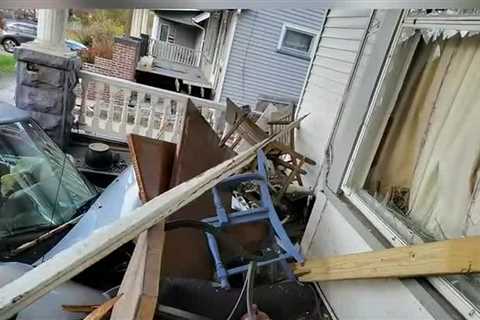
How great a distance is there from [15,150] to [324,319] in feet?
8.05

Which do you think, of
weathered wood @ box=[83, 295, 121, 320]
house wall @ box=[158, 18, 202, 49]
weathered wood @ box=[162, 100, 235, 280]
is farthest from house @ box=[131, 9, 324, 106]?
house wall @ box=[158, 18, 202, 49]

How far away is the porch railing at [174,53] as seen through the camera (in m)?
17.0

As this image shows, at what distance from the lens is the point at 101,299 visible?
1.75 metres

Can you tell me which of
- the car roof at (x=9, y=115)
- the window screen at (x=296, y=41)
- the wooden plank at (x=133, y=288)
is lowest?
the wooden plank at (x=133, y=288)

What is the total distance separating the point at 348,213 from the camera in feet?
7.05

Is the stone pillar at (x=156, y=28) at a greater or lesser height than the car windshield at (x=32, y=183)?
greater

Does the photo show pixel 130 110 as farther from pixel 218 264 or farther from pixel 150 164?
pixel 218 264

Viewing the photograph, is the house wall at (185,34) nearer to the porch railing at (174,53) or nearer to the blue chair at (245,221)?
the porch railing at (174,53)

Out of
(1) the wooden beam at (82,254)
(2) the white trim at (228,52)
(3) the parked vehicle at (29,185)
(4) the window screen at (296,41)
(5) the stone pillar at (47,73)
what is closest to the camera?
(1) the wooden beam at (82,254)

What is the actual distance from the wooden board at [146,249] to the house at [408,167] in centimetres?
108

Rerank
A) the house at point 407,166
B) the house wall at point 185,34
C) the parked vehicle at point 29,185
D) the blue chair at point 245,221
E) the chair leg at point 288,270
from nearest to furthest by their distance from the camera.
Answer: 1. the house at point 407,166
2. the blue chair at point 245,221
3. the chair leg at point 288,270
4. the parked vehicle at point 29,185
5. the house wall at point 185,34

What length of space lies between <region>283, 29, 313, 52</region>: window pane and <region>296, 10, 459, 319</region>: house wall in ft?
19.2

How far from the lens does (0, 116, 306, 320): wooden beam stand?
0.83 metres

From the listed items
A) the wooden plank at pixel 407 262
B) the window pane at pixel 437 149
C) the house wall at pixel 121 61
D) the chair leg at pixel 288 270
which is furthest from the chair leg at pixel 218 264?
the house wall at pixel 121 61
